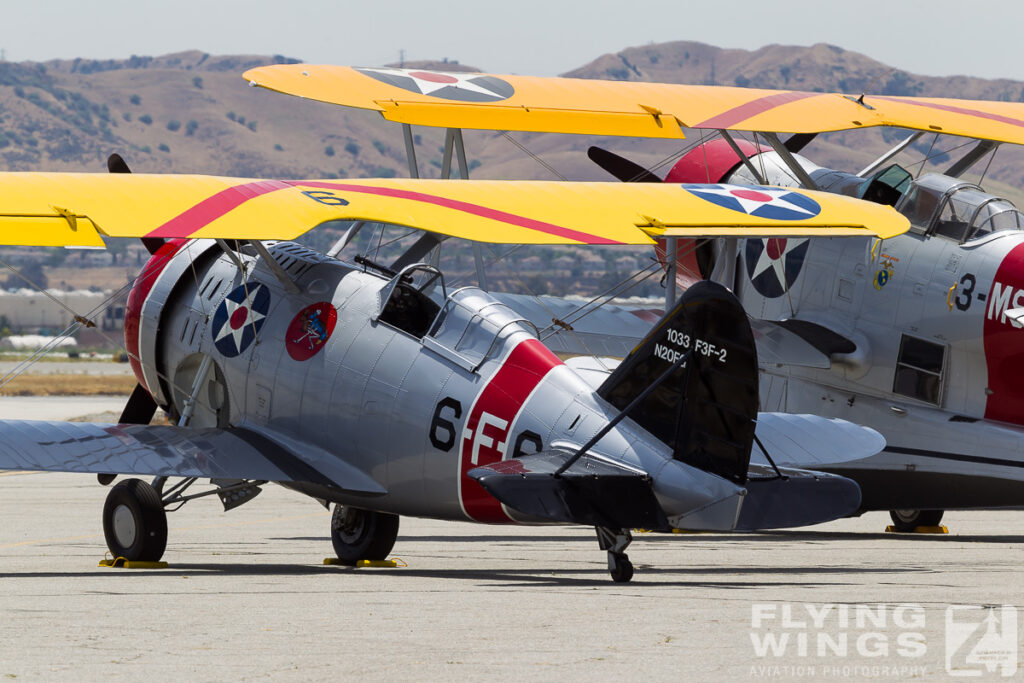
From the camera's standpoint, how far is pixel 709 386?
11797 millimetres

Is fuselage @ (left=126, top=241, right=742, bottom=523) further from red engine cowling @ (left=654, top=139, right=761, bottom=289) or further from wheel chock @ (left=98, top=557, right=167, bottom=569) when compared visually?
red engine cowling @ (left=654, top=139, right=761, bottom=289)

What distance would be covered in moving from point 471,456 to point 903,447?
20.8ft

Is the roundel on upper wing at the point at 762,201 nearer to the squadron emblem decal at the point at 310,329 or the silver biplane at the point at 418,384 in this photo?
the silver biplane at the point at 418,384

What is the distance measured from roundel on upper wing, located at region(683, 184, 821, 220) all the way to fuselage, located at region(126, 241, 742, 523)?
2.34 meters

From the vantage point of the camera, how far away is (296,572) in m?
13.3

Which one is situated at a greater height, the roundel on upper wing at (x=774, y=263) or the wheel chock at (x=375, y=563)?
the roundel on upper wing at (x=774, y=263)

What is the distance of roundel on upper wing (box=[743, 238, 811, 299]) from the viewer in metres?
18.6

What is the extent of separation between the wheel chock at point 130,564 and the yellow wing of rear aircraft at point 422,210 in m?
3.14

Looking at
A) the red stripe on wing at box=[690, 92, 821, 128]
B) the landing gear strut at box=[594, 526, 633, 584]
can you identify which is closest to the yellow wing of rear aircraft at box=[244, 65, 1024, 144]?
the red stripe on wing at box=[690, 92, 821, 128]

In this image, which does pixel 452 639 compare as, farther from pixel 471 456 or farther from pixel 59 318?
pixel 59 318

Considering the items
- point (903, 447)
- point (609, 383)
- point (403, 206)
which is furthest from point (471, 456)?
point (903, 447)

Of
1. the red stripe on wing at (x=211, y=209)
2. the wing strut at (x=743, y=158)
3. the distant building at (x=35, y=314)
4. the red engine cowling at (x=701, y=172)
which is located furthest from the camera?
the distant building at (x=35, y=314)

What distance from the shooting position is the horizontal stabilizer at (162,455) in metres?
13.1

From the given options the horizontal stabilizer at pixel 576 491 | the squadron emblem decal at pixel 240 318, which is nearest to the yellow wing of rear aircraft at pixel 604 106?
the squadron emblem decal at pixel 240 318
